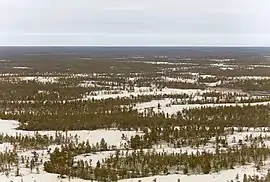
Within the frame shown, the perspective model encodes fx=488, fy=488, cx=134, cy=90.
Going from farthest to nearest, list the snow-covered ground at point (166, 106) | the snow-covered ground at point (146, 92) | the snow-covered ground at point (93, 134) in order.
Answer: the snow-covered ground at point (146, 92)
the snow-covered ground at point (166, 106)
the snow-covered ground at point (93, 134)

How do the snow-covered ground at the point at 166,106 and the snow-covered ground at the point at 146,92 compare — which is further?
the snow-covered ground at the point at 146,92

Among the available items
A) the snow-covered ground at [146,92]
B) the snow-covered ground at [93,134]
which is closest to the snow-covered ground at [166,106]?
the snow-covered ground at [146,92]

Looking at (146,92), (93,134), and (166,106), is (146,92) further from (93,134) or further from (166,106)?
(93,134)

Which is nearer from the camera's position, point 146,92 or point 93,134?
point 93,134

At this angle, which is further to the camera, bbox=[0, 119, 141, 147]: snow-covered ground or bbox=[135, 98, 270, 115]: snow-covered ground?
bbox=[135, 98, 270, 115]: snow-covered ground

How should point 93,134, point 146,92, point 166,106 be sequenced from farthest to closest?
point 146,92, point 166,106, point 93,134

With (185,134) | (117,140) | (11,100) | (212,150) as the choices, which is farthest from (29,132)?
(11,100)

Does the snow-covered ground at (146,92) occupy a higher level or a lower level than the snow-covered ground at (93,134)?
higher

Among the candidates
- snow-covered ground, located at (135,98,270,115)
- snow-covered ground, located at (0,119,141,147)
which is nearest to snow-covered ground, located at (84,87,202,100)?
snow-covered ground, located at (135,98,270,115)

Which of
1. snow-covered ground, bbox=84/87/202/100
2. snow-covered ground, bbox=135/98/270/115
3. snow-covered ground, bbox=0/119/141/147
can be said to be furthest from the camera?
snow-covered ground, bbox=84/87/202/100

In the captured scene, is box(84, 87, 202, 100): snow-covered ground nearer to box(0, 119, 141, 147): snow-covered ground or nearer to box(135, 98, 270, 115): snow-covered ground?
box(135, 98, 270, 115): snow-covered ground

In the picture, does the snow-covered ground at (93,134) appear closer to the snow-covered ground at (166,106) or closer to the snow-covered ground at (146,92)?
the snow-covered ground at (166,106)

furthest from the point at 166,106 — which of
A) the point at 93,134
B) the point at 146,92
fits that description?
the point at 93,134
